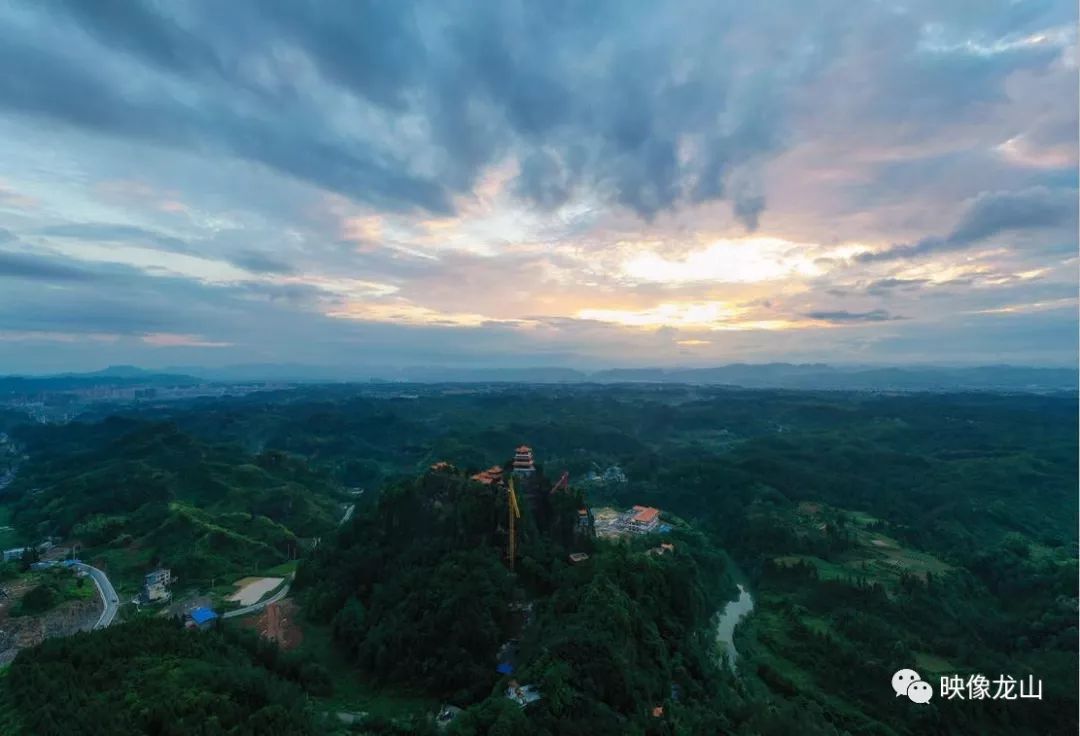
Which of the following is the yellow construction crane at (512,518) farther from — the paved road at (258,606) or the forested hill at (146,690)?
the paved road at (258,606)

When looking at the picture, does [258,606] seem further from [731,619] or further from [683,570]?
[731,619]

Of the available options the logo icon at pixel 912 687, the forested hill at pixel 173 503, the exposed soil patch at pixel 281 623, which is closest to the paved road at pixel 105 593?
the forested hill at pixel 173 503

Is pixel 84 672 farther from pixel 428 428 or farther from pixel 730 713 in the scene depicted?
pixel 428 428

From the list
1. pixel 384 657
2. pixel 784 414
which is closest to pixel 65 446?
pixel 384 657

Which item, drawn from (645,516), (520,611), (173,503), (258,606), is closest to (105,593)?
(258,606)

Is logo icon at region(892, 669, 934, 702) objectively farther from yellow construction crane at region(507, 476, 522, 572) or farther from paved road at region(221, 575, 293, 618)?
paved road at region(221, 575, 293, 618)
